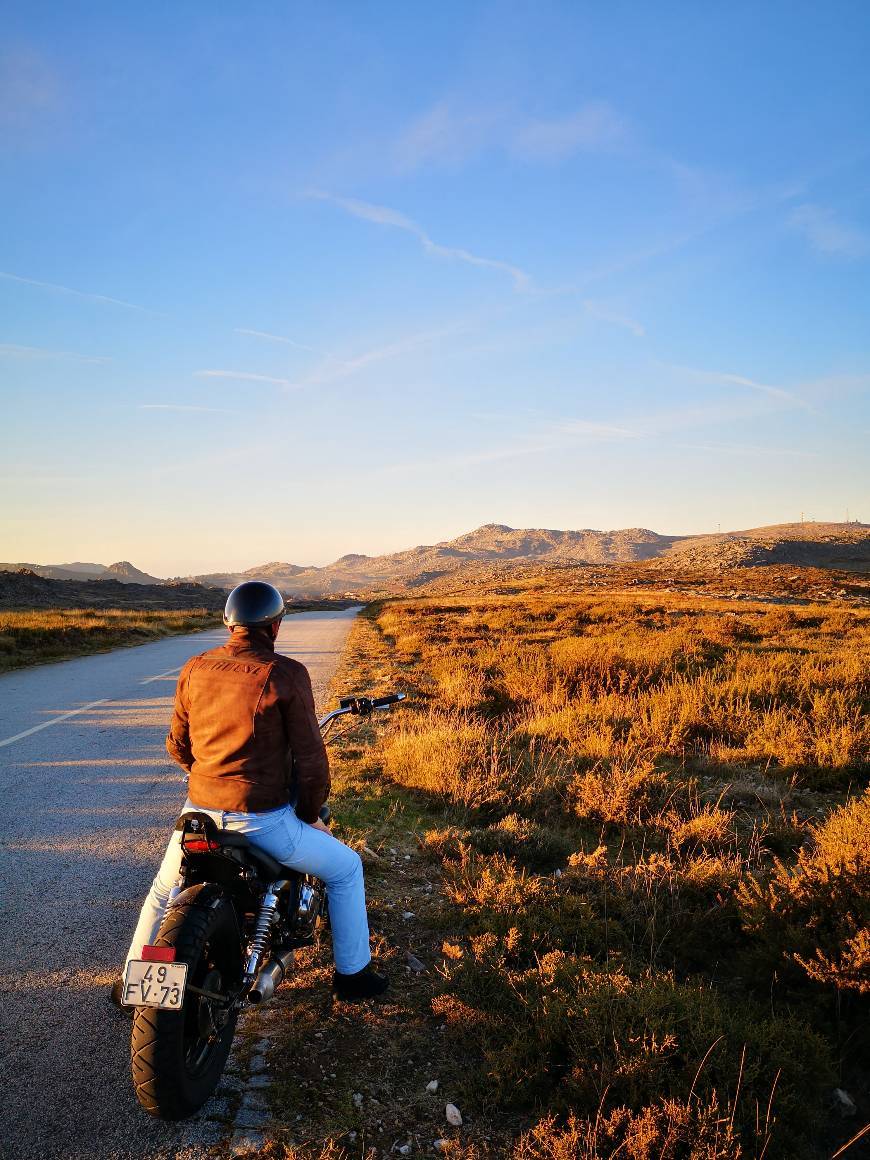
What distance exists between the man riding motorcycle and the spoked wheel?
1.12ft

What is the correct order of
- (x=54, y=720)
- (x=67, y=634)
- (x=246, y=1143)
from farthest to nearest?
(x=67, y=634)
(x=54, y=720)
(x=246, y=1143)

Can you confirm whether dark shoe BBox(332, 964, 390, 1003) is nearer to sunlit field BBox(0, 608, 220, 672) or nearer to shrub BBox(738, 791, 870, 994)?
shrub BBox(738, 791, 870, 994)

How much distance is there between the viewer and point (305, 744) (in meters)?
3.04

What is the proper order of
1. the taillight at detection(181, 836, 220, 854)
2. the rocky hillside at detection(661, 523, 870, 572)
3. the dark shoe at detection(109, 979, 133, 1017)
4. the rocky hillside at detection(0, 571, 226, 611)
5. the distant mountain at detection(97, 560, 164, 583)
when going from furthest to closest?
1. the distant mountain at detection(97, 560, 164, 583)
2. the rocky hillside at detection(661, 523, 870, 572)
3. the rocky hillside at detection(0, 571, 226, 611)
4. the dark shoe at detection(109, 979, 133, 1017)
5. the taillight at detection(181, 836, 220, 854)

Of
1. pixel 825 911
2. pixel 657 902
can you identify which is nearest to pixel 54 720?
pixel 657 902

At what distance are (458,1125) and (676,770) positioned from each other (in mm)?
4966

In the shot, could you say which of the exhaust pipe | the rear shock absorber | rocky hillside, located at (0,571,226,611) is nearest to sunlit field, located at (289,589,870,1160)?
the exhaust pipe

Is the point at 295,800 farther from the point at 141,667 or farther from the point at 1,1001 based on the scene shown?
the point at 141,667

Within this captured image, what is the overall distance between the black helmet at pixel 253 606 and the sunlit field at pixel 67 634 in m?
14.7

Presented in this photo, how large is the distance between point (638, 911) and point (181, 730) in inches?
125

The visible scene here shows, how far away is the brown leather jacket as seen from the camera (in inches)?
115

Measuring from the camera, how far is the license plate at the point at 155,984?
2.30m

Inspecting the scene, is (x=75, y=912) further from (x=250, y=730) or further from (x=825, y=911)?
(x=825, y=911)

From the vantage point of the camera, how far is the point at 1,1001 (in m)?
3.38
